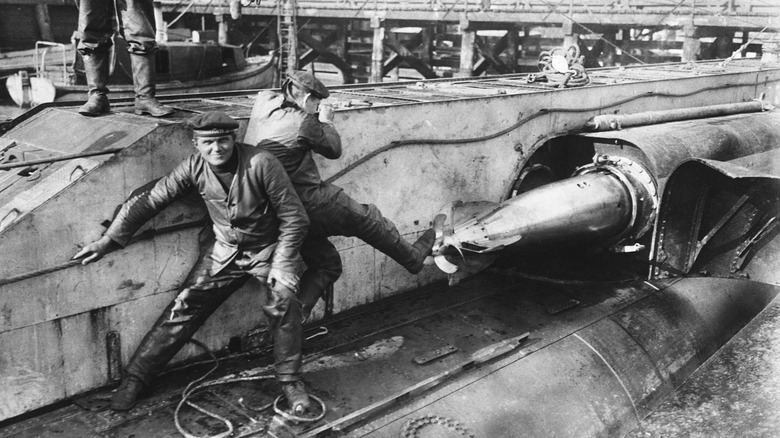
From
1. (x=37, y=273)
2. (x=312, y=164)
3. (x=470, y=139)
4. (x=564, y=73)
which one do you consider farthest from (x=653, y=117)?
(x=37, y=273)

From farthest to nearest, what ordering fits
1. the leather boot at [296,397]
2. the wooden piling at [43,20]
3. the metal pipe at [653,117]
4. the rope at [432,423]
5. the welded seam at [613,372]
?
1. the wooden piling at [43,20]
2. the metal pipe at [653,117]
3. the welded seam at [613,372]
4. the rope at [432,423]
5. the leather boot at [296,397]

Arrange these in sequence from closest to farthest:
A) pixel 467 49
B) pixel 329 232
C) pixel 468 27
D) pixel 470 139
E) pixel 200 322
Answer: pixel 200 322, pixel 329 232, pixel 470 139, pixel 468 27, pixel 467 49

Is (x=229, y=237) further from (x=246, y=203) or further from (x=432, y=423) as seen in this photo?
(x=432, y=423)

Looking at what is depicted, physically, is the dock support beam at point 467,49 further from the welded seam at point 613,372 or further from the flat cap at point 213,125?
the flat cap at point 213,125

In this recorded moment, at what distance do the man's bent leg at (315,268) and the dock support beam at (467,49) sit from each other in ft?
71.9

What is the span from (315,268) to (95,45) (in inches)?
115

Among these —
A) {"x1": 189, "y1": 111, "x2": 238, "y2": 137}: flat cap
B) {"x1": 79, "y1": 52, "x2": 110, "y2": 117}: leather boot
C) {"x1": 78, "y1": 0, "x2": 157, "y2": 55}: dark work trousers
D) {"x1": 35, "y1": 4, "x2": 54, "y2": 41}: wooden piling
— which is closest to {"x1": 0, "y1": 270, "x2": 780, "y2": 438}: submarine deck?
Answer: {"x1": 189, "y1": 111, "x2": 238, "y2": 137}: flat cap

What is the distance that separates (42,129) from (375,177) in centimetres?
340

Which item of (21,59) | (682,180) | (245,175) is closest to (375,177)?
(245,175)

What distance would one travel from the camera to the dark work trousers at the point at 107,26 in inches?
260

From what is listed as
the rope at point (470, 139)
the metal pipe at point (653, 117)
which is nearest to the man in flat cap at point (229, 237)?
the rope at point (470, 139)

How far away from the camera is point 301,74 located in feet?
20.9

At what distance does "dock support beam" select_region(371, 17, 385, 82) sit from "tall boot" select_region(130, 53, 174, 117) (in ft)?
75.7

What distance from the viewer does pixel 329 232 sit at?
265 inches
